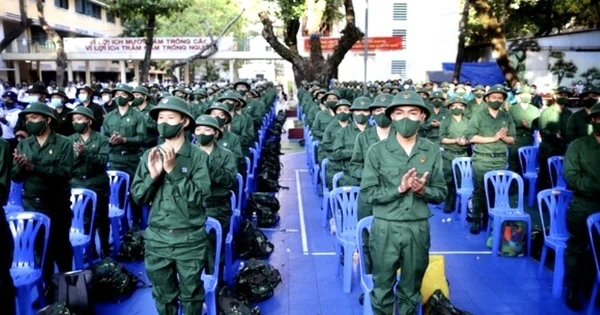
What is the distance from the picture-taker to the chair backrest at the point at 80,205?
18.2 feet

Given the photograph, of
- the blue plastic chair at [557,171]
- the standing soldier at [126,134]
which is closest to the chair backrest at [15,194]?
the standing soldier at [126,134]

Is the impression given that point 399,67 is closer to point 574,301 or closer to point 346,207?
point 346,207

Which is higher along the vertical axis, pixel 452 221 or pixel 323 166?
pixel 323 166

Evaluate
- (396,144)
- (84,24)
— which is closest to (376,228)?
(396,144)

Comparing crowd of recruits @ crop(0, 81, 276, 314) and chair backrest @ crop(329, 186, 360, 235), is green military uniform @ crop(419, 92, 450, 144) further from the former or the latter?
chair backrest @ crop(329, 186, 360, 235)

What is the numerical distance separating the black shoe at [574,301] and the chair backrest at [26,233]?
4.86 metres

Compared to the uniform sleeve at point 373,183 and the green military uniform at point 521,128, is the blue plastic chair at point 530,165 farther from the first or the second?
the uniform sleeve at point 373,183

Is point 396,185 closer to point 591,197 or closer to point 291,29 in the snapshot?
point 591,197

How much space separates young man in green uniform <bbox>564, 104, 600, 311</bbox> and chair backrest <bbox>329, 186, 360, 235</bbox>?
2.10 m

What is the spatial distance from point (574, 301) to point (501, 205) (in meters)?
1.81

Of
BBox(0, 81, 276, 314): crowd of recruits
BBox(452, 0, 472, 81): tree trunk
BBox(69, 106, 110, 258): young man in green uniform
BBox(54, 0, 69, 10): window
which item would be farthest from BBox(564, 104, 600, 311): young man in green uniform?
BBox(54, 0, 69, 10): window

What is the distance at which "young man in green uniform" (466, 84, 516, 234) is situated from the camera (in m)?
6.91

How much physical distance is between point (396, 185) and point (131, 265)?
3672 millimetres

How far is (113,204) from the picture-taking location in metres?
6.55
